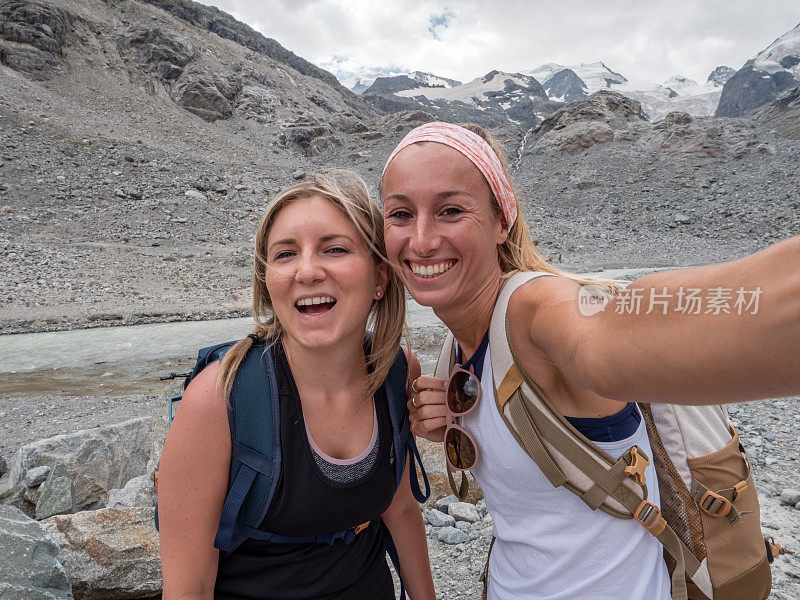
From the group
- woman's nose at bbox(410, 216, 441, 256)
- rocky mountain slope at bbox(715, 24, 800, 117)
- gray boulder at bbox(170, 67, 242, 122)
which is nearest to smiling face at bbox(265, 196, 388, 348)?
woman's nose at bbox(410, 216, 441, 256)

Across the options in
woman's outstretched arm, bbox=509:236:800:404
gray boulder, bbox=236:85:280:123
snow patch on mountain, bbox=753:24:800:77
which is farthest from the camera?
snow patch on mountain, bbox=753:24:800:77

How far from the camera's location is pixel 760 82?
467 feet

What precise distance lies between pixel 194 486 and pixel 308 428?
46 cm

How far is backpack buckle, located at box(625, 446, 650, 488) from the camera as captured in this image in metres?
1.45

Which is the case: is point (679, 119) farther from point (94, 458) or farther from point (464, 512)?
point (94, 458)

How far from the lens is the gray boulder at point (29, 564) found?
2.33 meters

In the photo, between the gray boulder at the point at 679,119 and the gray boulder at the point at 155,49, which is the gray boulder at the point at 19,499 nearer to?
the gray boulder at the point at 679,119

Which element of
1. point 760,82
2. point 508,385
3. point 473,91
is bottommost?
point 508,385

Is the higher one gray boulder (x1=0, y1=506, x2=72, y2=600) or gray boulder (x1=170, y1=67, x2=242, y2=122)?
gray boulder (x1=170, y1=67, x2=242, y2=122)

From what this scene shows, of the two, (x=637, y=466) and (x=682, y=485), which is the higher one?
(x=637, y=466)

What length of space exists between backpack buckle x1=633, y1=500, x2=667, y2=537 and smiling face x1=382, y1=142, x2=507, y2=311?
93cm

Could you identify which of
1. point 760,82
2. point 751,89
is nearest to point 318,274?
point 751,89

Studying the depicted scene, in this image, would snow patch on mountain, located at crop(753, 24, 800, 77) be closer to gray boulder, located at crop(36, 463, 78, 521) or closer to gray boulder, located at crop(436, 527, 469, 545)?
gray boulder, located at crop(436, 527, 469, 545)

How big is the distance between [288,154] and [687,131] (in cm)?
4176
